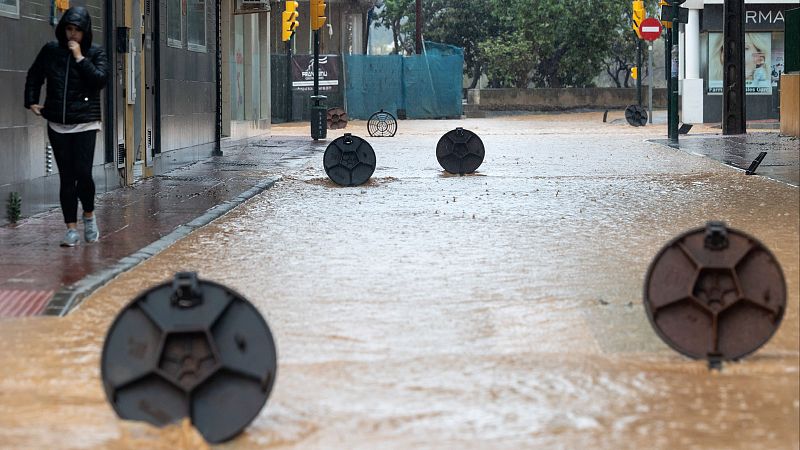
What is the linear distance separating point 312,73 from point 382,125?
14.2 metres

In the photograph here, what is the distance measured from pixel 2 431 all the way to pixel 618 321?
3475mm

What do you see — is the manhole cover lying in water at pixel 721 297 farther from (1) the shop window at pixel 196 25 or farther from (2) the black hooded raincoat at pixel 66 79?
(1) the shop window at pixel 196 25

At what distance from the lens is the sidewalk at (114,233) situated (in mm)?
8711

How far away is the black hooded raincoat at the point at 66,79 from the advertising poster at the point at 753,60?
33.6 m

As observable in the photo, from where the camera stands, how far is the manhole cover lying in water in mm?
6469

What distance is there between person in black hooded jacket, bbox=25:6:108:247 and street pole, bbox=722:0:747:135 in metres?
23.8

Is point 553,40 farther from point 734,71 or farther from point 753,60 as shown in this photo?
point 734,71

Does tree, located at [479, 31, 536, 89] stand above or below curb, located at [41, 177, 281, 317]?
above

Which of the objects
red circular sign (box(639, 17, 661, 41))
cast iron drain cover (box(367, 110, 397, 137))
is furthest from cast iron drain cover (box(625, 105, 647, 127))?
cast iron drain cover (box(367, 110, 397, 137))

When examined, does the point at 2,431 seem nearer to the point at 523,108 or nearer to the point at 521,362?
the point at 521,362

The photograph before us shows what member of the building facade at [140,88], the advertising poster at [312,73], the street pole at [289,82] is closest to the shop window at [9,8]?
the building facade at [140,88]

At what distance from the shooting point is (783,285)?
21.3ft

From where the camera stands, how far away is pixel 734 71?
33.1 metres

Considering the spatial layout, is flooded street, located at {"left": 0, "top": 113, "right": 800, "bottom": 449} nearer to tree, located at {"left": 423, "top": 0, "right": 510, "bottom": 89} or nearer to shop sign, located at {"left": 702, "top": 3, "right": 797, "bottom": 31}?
shop sign, located at {"left": 702, "top": 3, "right": 797, "bottom": 31}
